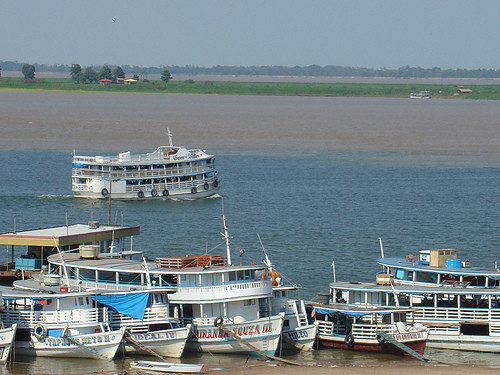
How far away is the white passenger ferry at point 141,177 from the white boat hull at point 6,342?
165 feet

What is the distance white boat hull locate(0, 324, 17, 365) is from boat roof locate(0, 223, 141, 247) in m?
7.49

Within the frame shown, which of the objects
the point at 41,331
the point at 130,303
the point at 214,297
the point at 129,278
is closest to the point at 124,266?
the point at 129,278

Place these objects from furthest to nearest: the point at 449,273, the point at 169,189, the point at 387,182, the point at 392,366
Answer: the point at 387,182, the point at 169,189, the point at 449,273, the point at 392,366

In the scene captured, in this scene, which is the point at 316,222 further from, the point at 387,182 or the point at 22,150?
the point at 22,150

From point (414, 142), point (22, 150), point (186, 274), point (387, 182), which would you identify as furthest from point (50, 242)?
point (414, 142)

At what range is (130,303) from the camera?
4141cm

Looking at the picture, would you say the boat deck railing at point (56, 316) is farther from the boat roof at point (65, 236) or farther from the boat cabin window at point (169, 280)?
the boat roof at point (65, 236)

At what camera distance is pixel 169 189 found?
9156cm

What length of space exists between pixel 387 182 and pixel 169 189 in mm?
21860

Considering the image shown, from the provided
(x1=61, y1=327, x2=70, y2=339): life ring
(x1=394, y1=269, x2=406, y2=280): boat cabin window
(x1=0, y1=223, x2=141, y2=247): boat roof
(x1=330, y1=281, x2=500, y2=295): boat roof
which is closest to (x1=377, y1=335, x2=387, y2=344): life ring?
(x1=330, y1=281, x2=500, y2=295): boat roof

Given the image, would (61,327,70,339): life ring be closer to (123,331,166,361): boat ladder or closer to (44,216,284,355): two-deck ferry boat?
(123,331,166,361): boat ladder

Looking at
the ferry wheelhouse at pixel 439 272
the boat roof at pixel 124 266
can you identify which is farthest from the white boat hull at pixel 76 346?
the ferry wheelhouse at pixel 439 272

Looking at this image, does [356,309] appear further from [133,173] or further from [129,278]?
[133,173]

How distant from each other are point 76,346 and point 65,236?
9821 millimetres
